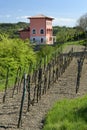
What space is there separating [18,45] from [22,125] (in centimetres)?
1662

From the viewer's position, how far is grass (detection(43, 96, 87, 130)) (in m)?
9.94

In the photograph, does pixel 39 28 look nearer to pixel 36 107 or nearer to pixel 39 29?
pixel 39 29

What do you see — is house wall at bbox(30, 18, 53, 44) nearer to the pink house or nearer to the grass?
the pink house

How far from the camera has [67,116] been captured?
10.8 metres

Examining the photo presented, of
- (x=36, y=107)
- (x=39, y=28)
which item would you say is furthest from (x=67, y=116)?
(x=39, y=28)

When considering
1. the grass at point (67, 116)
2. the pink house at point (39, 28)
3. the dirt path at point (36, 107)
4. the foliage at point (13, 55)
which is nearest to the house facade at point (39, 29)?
the pink house at point (39, 28)

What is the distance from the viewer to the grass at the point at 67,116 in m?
9.94

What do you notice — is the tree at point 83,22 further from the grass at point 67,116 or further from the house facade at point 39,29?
the grass at point 67,116

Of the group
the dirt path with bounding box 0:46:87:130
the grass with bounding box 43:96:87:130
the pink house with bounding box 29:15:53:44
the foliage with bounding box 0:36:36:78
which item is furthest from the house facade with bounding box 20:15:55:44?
the grass with bounding box 43:96:87:130

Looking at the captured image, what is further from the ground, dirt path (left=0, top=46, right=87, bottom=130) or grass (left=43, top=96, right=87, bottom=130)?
grass (left=43, top=96, right=87, bottom=130)

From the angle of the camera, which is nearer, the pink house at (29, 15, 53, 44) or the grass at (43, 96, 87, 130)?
the grass at (43, 96, 87, 130)

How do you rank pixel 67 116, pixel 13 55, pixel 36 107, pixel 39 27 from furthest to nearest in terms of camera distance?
pixel 39 27 → pixel 13 55 → pixel 36 107 → pixel 67 116

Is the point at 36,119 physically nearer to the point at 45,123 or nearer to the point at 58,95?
the point at 45,123

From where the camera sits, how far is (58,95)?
47.5 ft
